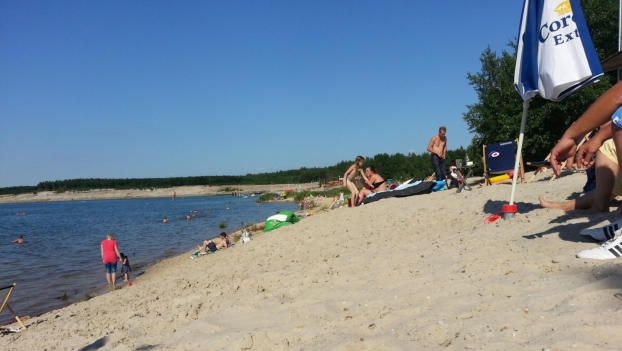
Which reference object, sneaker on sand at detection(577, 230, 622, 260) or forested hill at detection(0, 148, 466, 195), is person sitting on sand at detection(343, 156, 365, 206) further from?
forested hill at detection(0, 148, 466, 195)

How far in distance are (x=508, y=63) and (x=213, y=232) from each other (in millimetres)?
16902

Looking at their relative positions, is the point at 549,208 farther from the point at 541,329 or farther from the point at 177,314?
the point at 177,314

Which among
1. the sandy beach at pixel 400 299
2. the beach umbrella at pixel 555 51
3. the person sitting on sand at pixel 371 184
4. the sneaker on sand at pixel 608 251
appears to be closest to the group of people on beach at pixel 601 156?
the sneaker on sand at pixel 608 251

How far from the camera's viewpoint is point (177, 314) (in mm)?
3820

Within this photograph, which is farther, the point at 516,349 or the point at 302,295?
the point at 302,295

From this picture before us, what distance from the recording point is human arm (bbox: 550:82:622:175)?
2.49 meters

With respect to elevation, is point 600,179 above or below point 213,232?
above

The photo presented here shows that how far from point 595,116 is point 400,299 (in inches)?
70.2

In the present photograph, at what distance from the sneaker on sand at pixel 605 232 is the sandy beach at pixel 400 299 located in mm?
112

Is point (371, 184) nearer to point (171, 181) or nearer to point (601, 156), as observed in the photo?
point (601, 156)

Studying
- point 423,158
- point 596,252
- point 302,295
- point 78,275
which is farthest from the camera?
point 423,158

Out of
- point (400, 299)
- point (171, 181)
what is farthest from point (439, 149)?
point (171, 181)

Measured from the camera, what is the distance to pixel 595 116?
2566 mm

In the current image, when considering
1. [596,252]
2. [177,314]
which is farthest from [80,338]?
[596,252]
